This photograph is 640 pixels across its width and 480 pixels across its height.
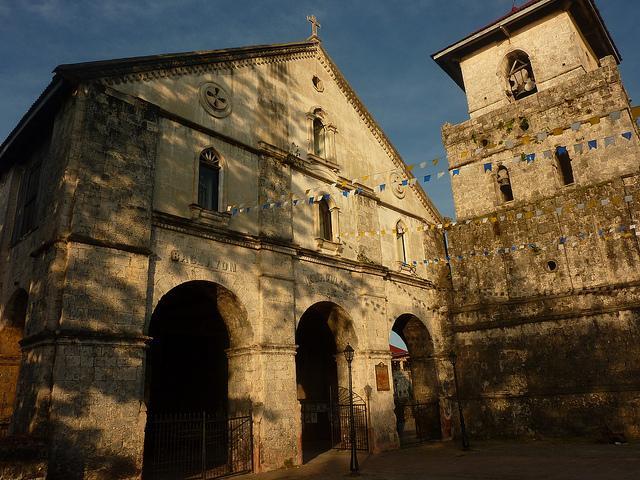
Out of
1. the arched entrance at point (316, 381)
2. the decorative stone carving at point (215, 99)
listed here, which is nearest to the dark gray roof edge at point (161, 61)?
the decorative stone carving at point (215, 99)

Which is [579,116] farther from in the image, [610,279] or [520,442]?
[520,442]

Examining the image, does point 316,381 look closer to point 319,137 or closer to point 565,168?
point 319,137

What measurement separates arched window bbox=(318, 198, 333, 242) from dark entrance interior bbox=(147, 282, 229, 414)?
4.89m

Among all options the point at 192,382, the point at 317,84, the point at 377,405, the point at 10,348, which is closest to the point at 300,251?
the point at 377,405

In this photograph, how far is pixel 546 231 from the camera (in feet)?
62.0

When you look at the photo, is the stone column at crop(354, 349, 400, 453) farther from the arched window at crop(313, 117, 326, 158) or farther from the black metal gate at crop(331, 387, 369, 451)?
the arched window at crop(313, 117, 326, 158)

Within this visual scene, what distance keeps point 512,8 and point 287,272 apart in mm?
16400

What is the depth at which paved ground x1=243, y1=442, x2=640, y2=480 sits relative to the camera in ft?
38.8

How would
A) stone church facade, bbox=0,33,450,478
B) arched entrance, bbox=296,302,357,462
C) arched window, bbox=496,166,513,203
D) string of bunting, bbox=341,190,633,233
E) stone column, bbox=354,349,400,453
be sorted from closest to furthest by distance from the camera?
stone church facade, bbox=0,33,450,478, stone column, bbox=354,349,400,453, string of bunting, bbox=341,190,633,233, arched entrance, bbox=296,302,357,462, arched window, bbox=496,166,513,203

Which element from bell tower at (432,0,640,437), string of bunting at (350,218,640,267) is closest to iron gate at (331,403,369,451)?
bell tower at (432,0,640,437)

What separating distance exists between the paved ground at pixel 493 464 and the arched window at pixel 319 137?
1060 cm

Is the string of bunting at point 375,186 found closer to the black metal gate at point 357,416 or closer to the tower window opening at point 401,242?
the tower window opening at point 401,242

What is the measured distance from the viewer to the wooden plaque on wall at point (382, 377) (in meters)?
17.1

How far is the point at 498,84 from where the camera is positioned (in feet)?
72.7
